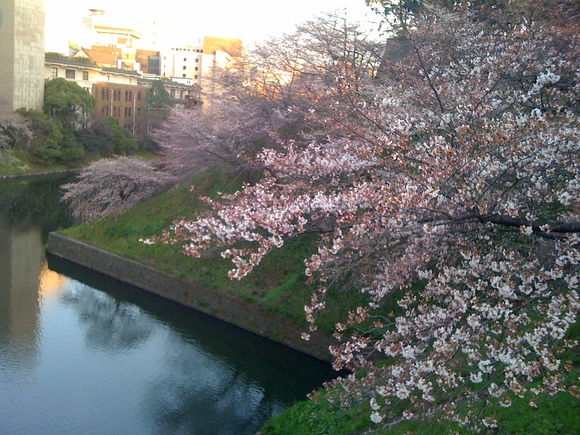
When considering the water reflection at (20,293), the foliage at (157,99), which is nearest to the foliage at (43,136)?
the foliage at (157,99)

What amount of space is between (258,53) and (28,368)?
8.92 metres

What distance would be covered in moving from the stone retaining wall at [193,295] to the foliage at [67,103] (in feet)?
71.6

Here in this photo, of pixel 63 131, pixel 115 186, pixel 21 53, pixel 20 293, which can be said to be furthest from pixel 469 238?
pixel 21 53

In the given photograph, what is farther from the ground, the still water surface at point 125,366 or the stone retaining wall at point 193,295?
the stone retaining wall at point 193,295

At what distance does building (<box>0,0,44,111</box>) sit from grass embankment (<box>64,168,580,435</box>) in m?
21.8

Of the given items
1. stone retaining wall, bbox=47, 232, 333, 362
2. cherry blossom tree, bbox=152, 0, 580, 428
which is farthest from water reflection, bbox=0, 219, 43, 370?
cherry blossom tree, bbox=152, 0, 580, 428

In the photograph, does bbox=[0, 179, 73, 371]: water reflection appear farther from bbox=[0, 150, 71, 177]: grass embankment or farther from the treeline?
the treeline

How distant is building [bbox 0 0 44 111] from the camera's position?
33.5 m

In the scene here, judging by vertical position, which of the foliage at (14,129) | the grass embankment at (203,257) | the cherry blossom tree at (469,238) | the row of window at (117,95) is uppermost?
the row of window at (117,95)

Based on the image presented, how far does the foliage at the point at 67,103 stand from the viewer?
34812mm

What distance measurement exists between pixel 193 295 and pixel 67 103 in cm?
2738

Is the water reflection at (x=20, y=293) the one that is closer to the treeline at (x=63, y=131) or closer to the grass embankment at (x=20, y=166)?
the grass embankment at (x=20, y=166)

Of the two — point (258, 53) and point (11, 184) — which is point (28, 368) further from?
point (11, 184)

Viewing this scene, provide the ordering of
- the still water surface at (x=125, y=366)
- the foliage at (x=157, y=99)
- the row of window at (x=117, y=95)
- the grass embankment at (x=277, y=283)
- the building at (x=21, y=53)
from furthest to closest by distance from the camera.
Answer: the foliage at (x=157, y=99), the row of window at (x=117, y=95), the building at (x=21, y=53), the still water surface at (x=125, y=366), the grass embankment at (x=277, y=283)
